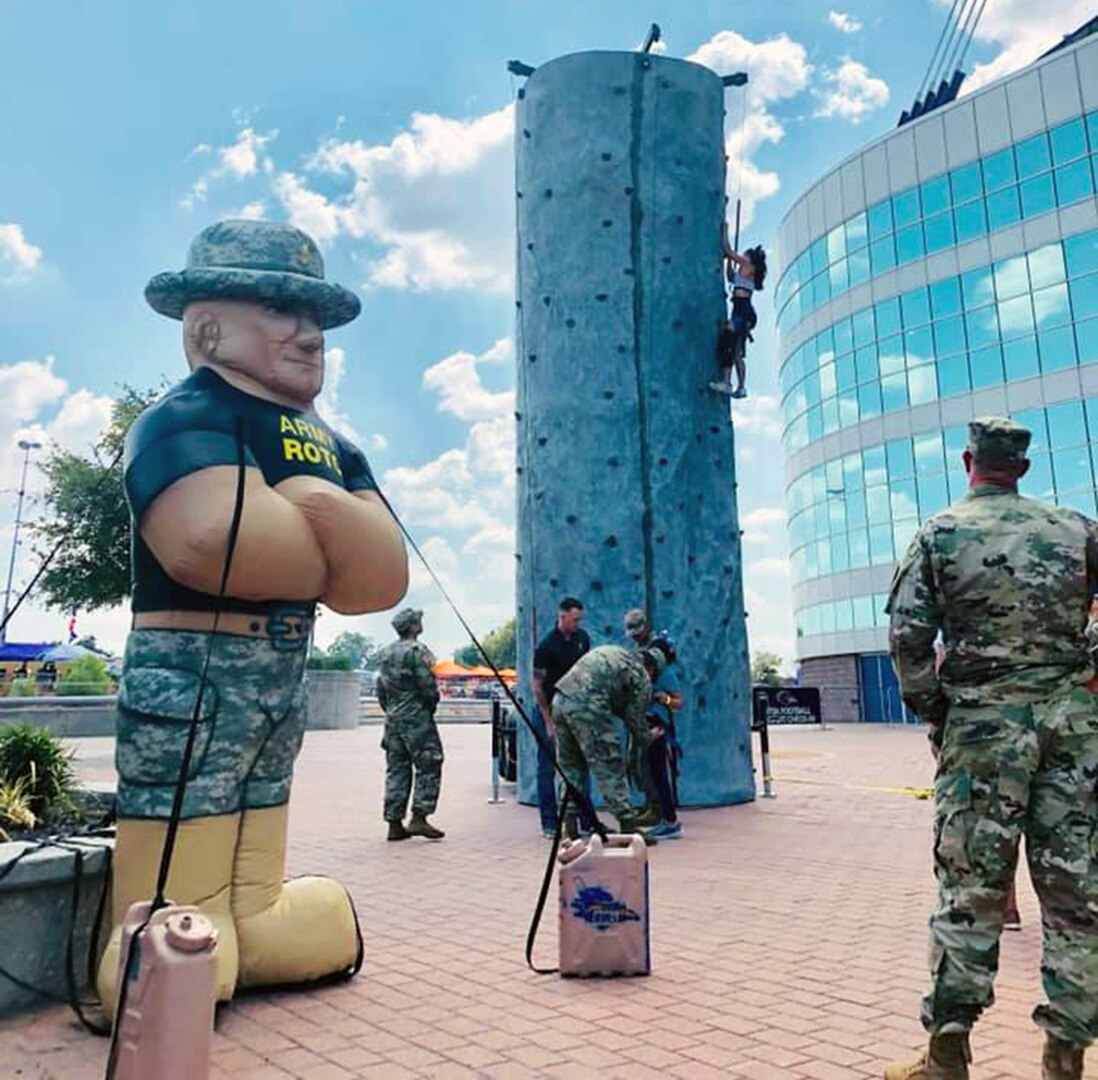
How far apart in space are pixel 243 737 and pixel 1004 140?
30.4 metres

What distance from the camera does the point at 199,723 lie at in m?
3.24

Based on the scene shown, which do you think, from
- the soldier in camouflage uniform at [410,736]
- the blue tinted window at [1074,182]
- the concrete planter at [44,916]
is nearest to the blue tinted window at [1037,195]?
the blue tinted window at [1074,182]

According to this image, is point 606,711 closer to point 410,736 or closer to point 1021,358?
point 410,736

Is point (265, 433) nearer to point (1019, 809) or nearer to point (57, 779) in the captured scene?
point (57, 779)

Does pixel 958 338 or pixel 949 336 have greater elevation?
pixel 949 336

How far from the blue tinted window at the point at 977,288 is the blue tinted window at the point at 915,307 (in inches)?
46.7

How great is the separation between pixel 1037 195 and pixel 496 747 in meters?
24.5

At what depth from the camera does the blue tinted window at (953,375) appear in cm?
2814

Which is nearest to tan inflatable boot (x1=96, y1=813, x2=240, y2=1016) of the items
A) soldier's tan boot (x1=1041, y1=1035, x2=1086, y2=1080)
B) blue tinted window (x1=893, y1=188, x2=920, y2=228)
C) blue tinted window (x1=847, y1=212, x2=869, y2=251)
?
soldier's tan boot (x1=1041, y1=1035, x2=1086, y2=1080)

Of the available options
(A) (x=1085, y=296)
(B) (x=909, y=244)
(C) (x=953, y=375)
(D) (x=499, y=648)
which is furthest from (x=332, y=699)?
(D) (x=499, y=648)

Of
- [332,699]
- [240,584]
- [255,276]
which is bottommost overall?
[240,584]

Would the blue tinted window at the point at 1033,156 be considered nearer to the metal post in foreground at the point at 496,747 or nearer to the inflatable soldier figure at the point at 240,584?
the metal post in foreground at the point at 496,747

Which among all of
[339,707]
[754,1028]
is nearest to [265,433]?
[754,1028]

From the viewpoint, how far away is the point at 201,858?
10.6 feet
